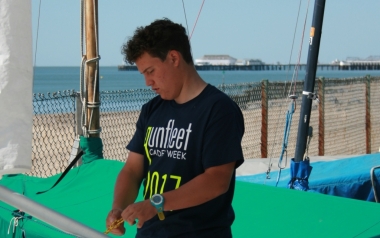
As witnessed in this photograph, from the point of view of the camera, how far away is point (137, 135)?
7.69ft

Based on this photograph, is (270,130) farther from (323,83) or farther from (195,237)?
(195,237)

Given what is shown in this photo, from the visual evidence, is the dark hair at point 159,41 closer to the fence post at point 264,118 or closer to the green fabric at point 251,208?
the green fabric at point 251,208

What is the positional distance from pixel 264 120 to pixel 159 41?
597 centimetres

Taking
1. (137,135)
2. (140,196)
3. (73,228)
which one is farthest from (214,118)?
(140,196)

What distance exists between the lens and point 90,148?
161 inches

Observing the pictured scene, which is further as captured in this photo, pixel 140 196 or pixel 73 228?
pixel 140 196

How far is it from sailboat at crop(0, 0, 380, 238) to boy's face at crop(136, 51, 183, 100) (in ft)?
3.51

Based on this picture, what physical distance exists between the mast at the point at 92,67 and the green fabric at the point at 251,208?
11.6 inches

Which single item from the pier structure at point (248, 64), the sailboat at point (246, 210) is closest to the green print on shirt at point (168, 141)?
the sailboat at point (246, 210)

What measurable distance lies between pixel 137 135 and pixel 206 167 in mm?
426

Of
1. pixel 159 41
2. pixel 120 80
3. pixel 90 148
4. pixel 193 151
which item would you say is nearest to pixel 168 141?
pixel 193 151

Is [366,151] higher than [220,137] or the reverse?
the reverse

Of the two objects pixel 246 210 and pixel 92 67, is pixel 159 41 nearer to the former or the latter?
pixel 246 210

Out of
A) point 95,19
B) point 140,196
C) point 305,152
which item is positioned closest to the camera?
point 140,196
